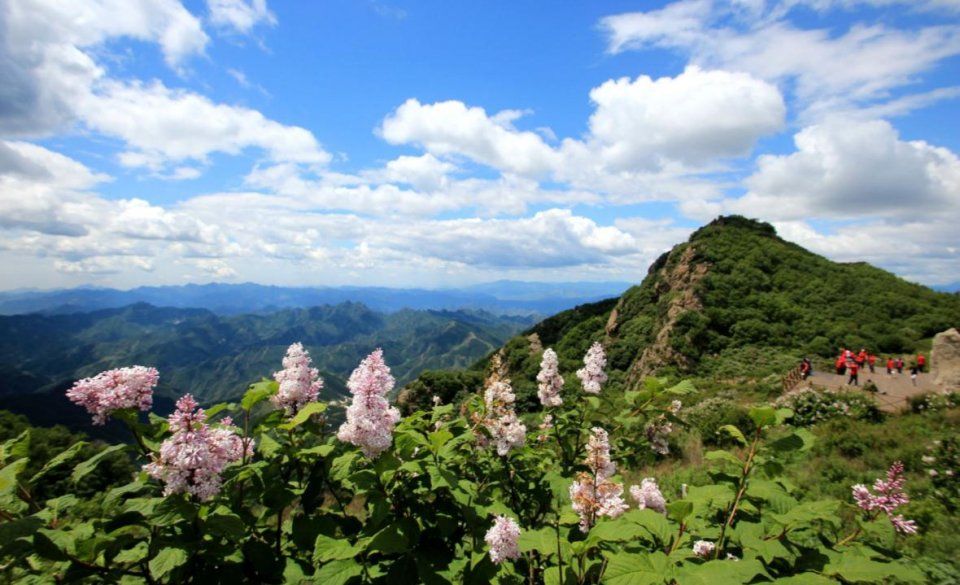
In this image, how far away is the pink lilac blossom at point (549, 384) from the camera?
18.4 feet

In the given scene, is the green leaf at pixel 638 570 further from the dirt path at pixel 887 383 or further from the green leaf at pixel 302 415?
the dirt path at pixel 887 383

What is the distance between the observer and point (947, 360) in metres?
22.2

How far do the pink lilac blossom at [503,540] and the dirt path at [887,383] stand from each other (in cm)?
2773

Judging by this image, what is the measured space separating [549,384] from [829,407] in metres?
19.5

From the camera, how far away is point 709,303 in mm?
56438

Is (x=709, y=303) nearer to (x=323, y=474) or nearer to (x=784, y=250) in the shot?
(x=784, y=250)

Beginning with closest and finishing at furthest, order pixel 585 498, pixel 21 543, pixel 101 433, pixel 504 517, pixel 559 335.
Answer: pixel 21 543 < pixel 504 517 < pixel 585 498 < pixel 559 335 < pixel 101 433

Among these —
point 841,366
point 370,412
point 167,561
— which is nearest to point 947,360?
point 841,366

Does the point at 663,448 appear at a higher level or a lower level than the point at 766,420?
lower

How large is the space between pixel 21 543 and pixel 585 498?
12.5ft

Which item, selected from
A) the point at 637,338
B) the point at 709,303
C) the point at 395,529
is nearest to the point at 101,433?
the point at 637,338

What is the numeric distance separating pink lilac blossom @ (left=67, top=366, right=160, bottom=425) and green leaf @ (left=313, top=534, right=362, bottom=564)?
191 centimetres

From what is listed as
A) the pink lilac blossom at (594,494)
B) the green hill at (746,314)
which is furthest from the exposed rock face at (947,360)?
the pink lilac blossom at (594,494)

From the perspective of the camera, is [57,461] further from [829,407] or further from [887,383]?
[887,383]
